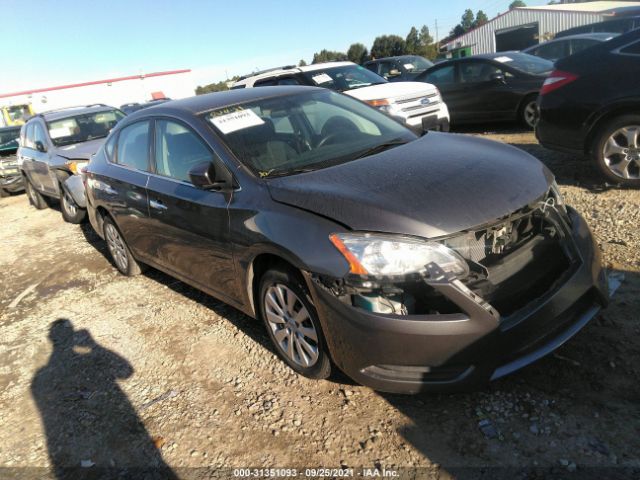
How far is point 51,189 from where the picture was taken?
27.4 ft

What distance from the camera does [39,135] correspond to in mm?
8578

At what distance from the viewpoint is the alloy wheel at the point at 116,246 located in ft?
16.9

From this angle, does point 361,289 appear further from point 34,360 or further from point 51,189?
point 51,189

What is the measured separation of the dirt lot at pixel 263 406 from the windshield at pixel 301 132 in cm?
133

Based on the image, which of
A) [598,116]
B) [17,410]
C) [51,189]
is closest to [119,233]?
[17,410]

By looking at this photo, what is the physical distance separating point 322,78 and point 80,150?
4293 millimetres

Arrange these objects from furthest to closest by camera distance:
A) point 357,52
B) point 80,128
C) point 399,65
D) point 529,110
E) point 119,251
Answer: point 357,52 < point 399,65 < point 529,110 < point 80,128 < point 119,251

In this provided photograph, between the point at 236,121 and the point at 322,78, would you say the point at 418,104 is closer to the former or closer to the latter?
the point at 322,78

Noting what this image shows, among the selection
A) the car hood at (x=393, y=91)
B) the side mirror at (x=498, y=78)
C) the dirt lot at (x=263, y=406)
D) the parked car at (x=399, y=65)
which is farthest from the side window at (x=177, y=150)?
the parked car at (x=399, y=65)

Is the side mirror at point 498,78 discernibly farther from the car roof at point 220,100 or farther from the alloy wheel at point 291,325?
the alloy wheel at point 291,325

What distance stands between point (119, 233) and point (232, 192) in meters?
2.41

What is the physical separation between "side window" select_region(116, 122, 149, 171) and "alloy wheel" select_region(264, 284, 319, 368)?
1839 mm

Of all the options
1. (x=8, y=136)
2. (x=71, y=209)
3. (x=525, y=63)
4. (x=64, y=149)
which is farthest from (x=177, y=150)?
(x=8, y=136)

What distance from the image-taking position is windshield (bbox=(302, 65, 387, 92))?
912cm
